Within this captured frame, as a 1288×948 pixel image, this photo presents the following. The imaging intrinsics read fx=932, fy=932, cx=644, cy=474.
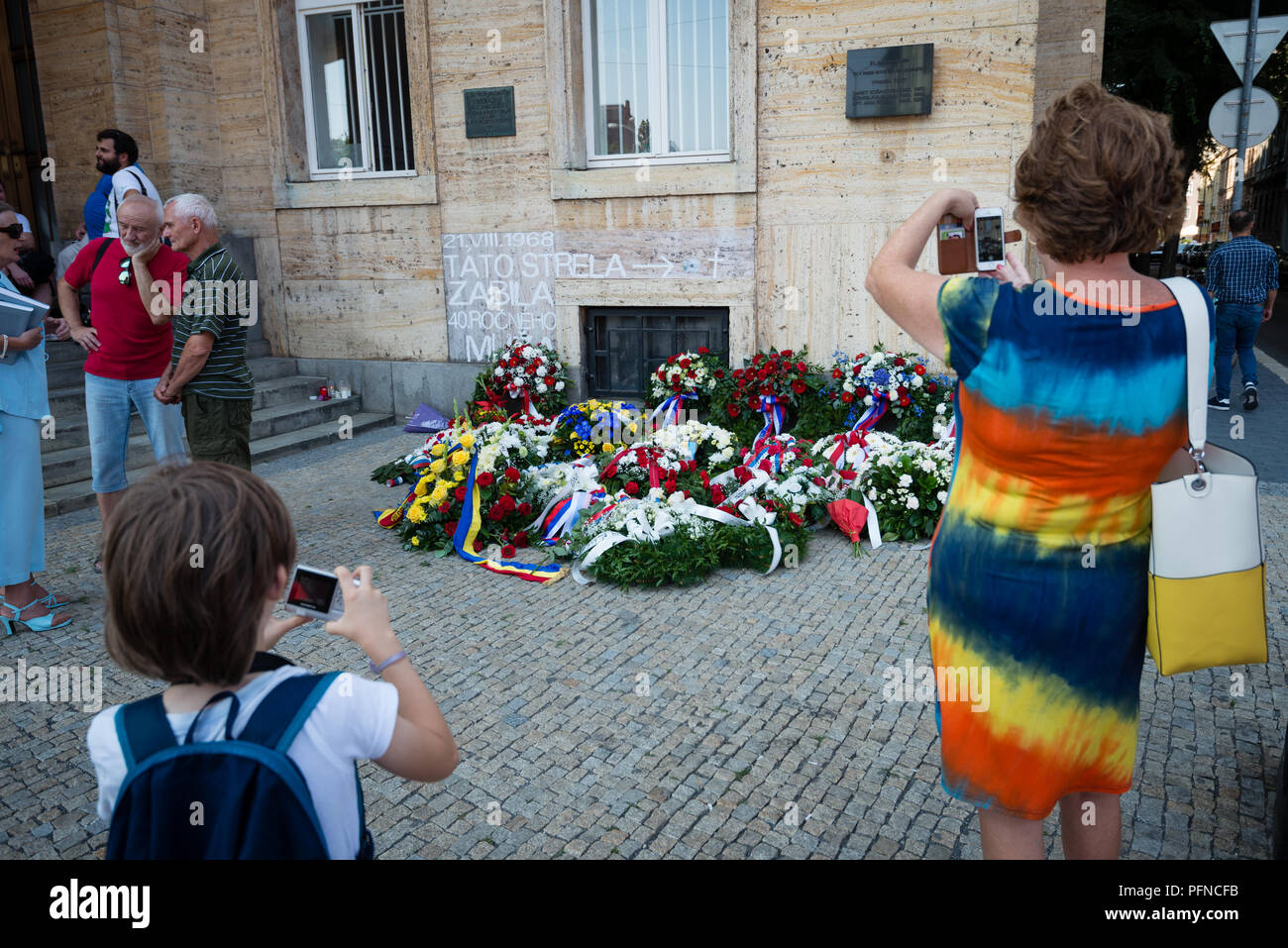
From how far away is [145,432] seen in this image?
8141 mm

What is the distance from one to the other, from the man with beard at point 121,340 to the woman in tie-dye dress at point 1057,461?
14.2ft

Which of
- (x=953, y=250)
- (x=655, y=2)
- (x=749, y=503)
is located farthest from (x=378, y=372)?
(x=953, y=250)

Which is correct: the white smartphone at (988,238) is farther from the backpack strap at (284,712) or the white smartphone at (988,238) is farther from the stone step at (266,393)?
the stone step at (266,393)

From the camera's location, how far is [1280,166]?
5162cm

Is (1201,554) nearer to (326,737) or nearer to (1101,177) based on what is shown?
(1101,177)

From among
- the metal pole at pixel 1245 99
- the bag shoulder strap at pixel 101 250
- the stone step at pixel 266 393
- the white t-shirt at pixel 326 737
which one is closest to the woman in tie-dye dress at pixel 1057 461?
the white t-shirt at pixel 326 737

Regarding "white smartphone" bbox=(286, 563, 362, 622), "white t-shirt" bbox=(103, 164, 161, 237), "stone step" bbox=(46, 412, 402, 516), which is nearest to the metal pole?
"stone step" bbox=(46, 412, 402, 516)

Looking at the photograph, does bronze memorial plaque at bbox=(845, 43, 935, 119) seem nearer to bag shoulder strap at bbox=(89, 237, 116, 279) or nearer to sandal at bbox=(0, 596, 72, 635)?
bag shoulder strap at bbox=(89, 237, 116, 279)

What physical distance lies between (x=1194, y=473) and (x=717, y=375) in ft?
20.9

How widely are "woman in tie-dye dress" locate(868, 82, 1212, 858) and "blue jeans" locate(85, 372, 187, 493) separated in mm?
4509

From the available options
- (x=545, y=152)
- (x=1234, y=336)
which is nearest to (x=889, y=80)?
(x=545, y=152)

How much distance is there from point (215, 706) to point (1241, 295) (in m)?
10.3

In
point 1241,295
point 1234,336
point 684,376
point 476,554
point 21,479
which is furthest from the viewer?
point 1234,336

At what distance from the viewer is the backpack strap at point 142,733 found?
1.36 meters
